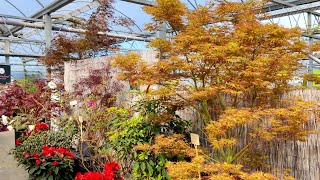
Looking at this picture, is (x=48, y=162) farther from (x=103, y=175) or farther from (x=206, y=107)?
(x=206, y=107)

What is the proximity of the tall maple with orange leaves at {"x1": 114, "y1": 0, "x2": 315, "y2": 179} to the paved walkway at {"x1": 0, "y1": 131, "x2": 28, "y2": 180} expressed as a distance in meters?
2.46

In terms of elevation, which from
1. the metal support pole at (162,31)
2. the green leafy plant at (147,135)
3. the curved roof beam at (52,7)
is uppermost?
the curved roof beam at (52,7)

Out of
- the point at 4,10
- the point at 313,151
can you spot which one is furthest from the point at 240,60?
the point at 4,10

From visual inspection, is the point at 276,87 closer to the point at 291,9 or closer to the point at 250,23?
the point at 250,23

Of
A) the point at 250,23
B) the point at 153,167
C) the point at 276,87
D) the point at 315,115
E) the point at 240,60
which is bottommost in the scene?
the point at 153,167

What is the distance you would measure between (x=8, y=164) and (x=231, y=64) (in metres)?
3.78

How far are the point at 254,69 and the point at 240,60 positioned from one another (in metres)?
0.14

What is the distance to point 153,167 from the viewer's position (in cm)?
273

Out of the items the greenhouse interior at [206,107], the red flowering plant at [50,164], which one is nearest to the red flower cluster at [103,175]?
the greenhouse interior at [206,107]

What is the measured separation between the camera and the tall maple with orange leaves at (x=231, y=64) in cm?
211

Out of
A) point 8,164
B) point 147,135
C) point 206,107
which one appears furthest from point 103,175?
point 8,164

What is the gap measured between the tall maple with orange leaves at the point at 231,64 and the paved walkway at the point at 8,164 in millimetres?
2461

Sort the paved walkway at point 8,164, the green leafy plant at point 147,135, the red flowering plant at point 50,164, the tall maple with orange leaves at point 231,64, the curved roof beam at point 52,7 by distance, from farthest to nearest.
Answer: the curved roof beam at point 52,7, the paved walkway at point 8,164, the red flowering plant at point 50,164, the green leafy plant at point 147,135, the tall maple with orange leaves at point 231,64

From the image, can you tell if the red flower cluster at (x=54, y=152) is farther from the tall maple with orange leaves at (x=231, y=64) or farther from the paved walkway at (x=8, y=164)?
the tall maple with orange leaves at (x=231, y=64)
